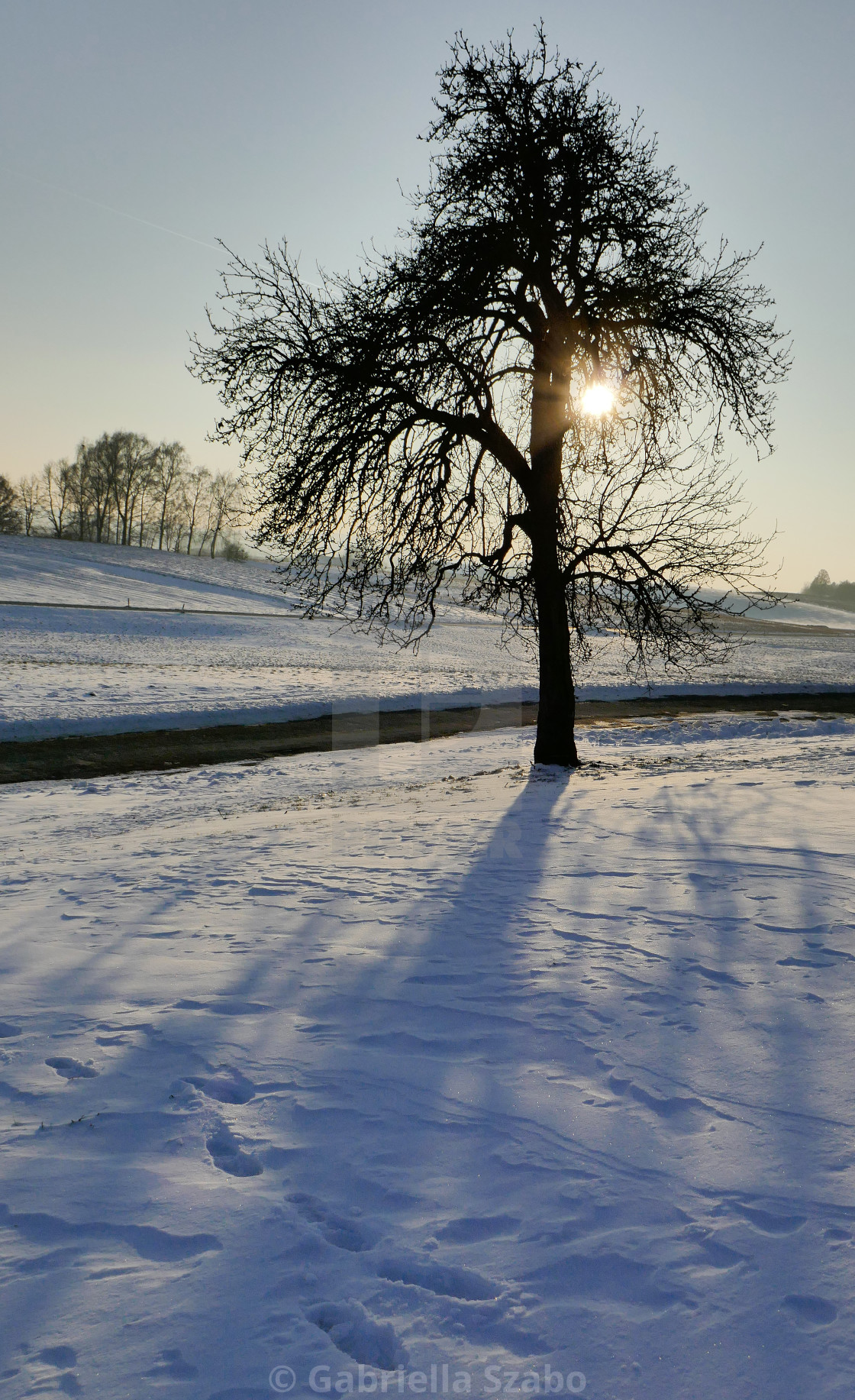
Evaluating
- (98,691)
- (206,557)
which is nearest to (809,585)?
(206,557)

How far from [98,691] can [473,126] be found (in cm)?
1383

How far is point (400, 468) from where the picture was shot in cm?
1180

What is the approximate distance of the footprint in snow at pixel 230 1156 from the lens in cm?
297

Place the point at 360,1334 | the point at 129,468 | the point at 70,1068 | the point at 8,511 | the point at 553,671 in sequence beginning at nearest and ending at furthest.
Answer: the point at 360,1334 → the point at 70,1068 → the point at 553,671 → the point at 129,468 → the point at 8,511

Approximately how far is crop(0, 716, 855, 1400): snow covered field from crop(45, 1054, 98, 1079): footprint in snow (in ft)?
0.05

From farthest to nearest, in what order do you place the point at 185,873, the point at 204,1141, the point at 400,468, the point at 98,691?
the point at 98,691 < the point at 400,468 < the point at 185,873 < the point at 204,1141

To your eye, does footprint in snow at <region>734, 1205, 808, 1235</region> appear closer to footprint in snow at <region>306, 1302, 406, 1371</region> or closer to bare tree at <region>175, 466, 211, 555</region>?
footprint in snow at <region>306, 1302, 406, 1371</region>

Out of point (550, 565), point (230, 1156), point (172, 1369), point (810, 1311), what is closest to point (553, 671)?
point (550, 565)

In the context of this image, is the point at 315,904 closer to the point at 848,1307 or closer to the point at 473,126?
the point at 848,1307

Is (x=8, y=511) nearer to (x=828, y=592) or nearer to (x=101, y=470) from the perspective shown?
(x=101, y=470)

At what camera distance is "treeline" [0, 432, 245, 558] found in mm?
80750

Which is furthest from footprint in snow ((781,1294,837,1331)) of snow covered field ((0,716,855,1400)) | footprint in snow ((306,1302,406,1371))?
footprint in snow ((306,1302,406,1371))

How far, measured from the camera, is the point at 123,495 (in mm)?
82188

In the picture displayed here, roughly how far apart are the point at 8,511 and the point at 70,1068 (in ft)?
319
